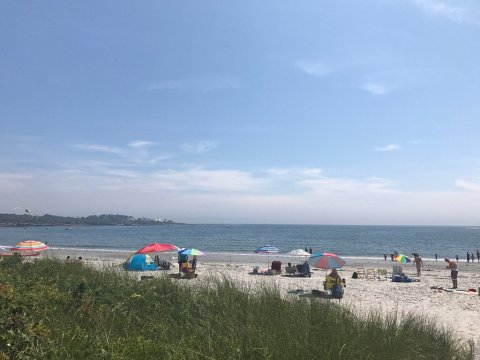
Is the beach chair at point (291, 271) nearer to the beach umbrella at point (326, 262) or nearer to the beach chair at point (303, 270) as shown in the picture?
the beach chair at point (303, 270)

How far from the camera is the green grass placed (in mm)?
4098

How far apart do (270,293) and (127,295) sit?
8.01ft

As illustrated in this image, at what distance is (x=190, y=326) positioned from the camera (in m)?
5.54

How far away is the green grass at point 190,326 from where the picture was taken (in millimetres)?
4098

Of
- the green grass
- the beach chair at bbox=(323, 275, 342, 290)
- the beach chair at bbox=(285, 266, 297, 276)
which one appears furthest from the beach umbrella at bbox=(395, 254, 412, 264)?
the green grass

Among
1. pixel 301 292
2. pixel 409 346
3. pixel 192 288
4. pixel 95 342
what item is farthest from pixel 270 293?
pixel 301 292

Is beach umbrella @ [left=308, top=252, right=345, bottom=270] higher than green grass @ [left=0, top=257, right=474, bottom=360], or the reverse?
green grass @ [left=0, top=257, right=474, bottom=360]

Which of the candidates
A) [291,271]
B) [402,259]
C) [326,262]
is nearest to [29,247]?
[291,271]

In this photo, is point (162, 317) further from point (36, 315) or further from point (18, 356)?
point (18, 356)

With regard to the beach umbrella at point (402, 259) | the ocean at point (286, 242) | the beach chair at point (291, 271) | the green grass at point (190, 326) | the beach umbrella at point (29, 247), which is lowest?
the ocean at point (286, 242)

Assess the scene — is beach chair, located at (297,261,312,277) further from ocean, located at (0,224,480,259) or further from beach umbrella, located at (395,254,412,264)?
ocean, located at (0,224,480,259)

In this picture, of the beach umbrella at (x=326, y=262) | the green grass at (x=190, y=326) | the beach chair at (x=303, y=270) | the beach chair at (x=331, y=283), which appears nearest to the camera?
the green grass at (x=190, y=326)

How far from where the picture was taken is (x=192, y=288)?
7520mm

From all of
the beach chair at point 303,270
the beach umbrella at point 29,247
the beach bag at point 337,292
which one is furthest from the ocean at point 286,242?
the beach umbrella at point 29,247
